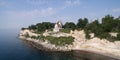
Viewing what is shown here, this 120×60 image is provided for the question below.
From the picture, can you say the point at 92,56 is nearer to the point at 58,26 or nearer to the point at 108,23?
the point at 108,23

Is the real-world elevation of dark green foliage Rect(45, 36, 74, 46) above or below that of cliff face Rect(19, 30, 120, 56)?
above

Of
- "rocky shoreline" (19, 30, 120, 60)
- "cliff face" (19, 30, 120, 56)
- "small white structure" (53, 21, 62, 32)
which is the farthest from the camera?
"small white structure" (53, 21, 62, 32)

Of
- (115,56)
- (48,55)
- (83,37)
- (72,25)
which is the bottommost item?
(115,56)

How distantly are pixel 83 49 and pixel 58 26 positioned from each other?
139ft

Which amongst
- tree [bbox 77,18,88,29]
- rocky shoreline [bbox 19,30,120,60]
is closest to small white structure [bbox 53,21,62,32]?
tree [bbox 77,18,88,29]

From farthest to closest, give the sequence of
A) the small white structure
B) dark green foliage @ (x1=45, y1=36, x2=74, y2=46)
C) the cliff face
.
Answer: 1. the small white structure
2. dark green foliage @ (x1=45, y1=36, x2=74, y2=46)
3. the cliff face

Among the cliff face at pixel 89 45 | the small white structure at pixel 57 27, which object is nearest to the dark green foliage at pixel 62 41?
the cliff face at pixel 89 45

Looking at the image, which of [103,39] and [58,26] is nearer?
[103,39]

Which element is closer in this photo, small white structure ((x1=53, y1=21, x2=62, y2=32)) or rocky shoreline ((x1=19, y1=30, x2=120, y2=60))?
rocky shoreline ((x1=19, y1=30, x2=120, y2=60))

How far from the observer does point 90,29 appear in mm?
96188

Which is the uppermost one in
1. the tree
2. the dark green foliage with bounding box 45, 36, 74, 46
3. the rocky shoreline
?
the tree

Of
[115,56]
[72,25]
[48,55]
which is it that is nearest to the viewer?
[115,56]

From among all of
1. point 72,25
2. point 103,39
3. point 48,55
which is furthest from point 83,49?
point 72,25

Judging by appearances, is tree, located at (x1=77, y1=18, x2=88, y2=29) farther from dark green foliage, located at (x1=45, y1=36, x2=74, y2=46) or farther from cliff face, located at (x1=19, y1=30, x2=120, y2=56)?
dark green foliage, located at (x1=45, y1=36, x2=74, y2=46)
